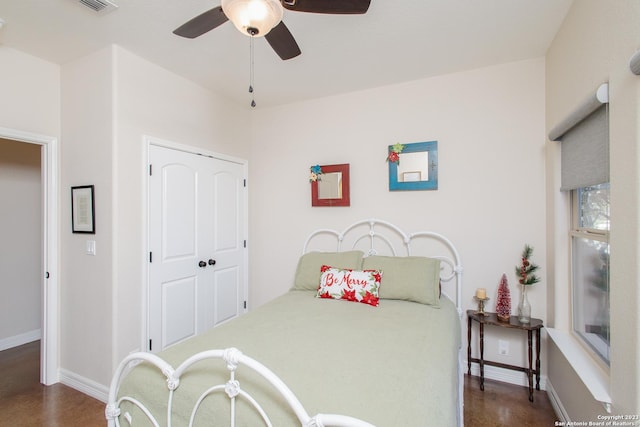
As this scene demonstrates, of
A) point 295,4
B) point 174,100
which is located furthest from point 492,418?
point 174,100

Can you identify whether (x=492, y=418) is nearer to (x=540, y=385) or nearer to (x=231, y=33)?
(x=540, y=385)

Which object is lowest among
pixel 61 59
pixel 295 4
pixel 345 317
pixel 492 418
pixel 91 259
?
pixel 492 418

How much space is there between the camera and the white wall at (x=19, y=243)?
318 centimetres

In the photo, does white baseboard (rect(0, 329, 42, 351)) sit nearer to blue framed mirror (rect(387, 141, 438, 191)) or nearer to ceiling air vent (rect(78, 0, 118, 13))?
ceiling air vent (rect(78, 0, 118, 13))

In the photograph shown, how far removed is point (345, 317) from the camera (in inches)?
77.5

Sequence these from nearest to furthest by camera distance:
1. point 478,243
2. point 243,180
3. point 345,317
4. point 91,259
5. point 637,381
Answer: point 637,381
point 345,317
point 91,259
point 478,243
point 243,180

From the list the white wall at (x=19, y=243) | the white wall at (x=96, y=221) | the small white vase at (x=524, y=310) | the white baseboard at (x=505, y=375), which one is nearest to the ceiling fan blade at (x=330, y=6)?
the white wall at (x=96, y=221)

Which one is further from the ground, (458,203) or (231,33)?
(231,33)

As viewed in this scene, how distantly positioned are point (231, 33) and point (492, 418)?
10.4 ft

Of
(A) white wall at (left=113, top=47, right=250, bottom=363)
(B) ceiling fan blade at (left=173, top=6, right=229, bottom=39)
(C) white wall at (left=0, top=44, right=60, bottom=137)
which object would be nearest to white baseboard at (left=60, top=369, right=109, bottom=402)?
(A) white wall at (left=113, top=47, right=250, bottom=363)

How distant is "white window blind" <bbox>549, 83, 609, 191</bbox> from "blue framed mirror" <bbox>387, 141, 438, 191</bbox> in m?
0.86

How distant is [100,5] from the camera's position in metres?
1.79

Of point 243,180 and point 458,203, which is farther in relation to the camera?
point 243,180

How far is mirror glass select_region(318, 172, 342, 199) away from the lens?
3.04 metres
